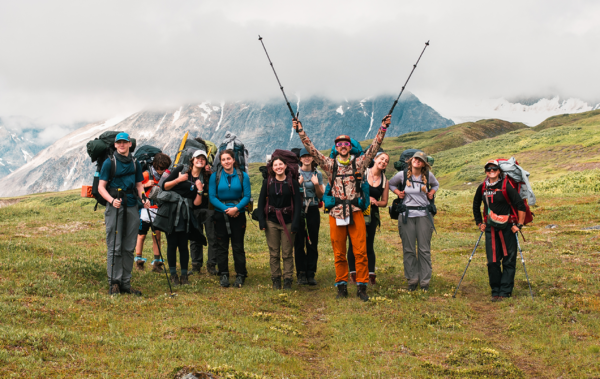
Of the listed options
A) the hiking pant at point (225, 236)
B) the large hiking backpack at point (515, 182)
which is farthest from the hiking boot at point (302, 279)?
the large hiking backpack at point (515, 182)

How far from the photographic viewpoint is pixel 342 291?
1119 cm

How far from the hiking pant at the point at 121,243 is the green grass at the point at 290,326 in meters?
0.54

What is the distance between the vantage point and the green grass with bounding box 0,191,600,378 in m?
6.70

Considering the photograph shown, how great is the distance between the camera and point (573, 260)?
1511 cm

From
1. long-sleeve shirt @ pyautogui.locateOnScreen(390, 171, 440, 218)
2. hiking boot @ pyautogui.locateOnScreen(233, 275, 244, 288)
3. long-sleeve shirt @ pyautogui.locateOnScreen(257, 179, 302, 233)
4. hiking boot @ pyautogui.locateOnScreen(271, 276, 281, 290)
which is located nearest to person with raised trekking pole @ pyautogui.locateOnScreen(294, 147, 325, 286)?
long-sleeve shirt @ pyautogui.locateOnScreen(257, 179, 302, 233)

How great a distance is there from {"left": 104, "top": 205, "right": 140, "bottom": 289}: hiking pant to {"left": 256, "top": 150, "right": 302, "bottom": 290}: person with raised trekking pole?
3172mm

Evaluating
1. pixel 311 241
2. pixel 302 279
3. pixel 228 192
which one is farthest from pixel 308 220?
pixel 228 192

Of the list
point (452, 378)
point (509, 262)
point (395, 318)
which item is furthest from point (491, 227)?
point (452, 378)

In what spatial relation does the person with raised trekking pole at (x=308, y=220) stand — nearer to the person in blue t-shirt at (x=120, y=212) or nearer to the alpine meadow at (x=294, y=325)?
the alpine meadow at (x=294, y=325)

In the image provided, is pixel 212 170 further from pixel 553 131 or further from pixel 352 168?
pixel 553 131

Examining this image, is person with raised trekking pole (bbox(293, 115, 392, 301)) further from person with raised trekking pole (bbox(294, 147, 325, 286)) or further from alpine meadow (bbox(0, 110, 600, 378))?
person with raised trekking pole (bbox(294, 147, 325, 286))

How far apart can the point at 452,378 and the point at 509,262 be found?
5.15 m

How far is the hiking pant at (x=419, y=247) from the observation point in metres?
11.5

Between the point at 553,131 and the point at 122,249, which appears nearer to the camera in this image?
the point at 122,249
